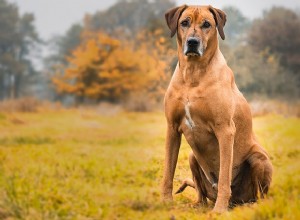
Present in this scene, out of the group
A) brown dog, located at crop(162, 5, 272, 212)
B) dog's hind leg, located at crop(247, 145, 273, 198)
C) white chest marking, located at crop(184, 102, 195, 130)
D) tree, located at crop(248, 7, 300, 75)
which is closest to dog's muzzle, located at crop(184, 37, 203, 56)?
brown dog, located at crop(162, 5, 272, 212)

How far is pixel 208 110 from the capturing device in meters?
5.16

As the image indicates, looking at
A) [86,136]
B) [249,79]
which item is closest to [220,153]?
[86,136]

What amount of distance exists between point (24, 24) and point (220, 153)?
4117 cm

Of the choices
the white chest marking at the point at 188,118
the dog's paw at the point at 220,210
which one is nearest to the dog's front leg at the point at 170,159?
the white chest marking at the point at 188,118

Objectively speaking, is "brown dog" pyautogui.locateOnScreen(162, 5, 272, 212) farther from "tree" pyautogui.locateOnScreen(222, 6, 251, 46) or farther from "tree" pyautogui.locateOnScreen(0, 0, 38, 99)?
"tree" pyautogui.locateOnScreen(0, 0, 38, 99)

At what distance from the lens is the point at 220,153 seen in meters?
5.20

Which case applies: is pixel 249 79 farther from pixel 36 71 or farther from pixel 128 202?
pixel 36 71

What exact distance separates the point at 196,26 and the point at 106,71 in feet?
92.7

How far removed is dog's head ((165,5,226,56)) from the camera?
5.04m

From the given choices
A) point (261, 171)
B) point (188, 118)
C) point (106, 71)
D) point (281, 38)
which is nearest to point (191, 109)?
point (188, 118)

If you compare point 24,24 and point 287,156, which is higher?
point 24,24

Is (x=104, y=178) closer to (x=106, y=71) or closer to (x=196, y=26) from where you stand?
(x=196, y=26)

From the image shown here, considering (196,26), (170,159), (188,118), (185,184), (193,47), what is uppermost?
(196,26)

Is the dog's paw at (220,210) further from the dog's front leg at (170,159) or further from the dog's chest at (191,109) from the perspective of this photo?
the dog's chest at (191,109)
